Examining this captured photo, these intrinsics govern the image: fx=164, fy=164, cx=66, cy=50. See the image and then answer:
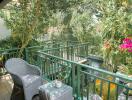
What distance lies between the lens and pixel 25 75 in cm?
320

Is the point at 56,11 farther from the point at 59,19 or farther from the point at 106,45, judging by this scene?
the point at 106,45

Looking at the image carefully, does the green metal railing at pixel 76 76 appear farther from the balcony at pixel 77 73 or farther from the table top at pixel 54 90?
the table top at pixel 54 90

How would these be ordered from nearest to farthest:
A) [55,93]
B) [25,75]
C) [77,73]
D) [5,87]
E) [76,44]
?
[55,93], [77,73], [25,75], [5,87], [76,44]

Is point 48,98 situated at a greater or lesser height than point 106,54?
lesser

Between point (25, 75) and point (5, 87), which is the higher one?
point (25, 75)

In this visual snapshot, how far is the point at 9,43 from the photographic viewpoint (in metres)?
5.70

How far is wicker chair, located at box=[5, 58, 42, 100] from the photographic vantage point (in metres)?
2.79

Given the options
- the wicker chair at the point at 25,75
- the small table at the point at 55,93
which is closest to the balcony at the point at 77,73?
the small table at the point at 55,93

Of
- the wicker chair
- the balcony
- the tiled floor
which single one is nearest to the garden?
the balcony

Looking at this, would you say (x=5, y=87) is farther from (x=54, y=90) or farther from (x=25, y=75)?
(x=54, y=90)

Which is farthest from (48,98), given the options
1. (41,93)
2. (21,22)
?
(21,22)

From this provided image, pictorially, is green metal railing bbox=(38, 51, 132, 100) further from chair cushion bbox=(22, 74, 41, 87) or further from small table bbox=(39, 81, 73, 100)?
chair cushion bbox=(22, 74, 41, 87)

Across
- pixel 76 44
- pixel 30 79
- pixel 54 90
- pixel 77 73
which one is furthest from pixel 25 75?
pixel 76 44

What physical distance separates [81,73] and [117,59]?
2086 millimetres
